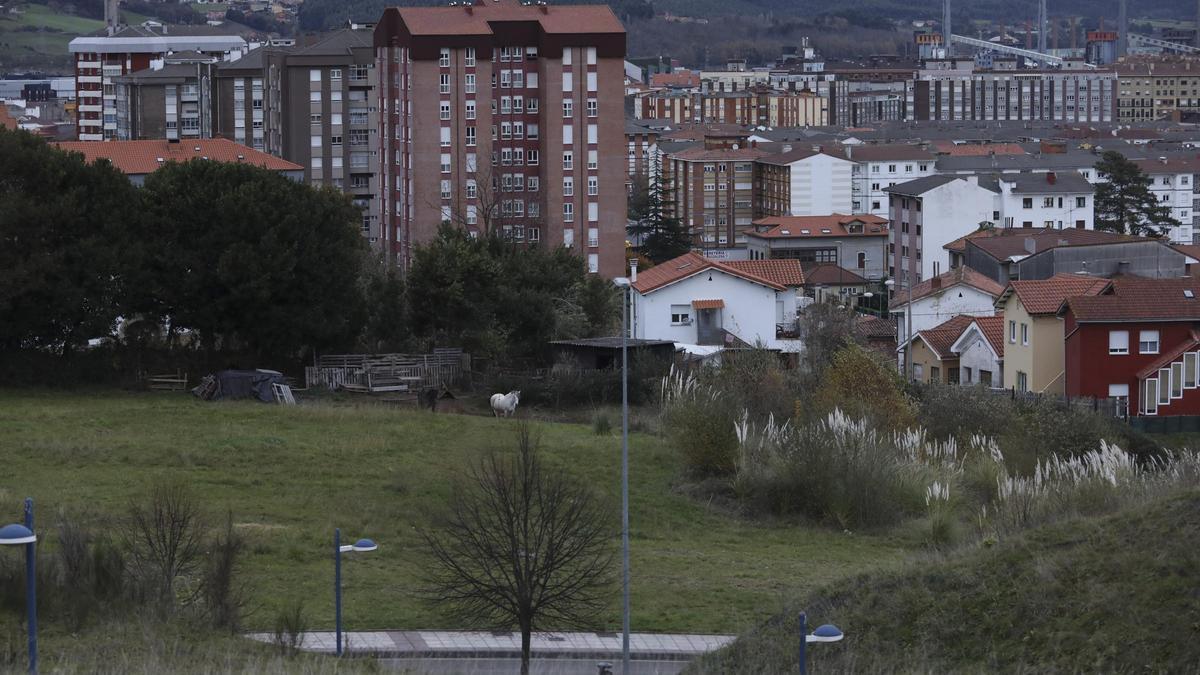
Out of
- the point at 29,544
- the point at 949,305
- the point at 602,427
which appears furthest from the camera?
the point at 949,305

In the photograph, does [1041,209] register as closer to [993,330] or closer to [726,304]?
[726,304]

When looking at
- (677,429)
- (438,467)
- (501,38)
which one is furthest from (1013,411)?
(501,38)

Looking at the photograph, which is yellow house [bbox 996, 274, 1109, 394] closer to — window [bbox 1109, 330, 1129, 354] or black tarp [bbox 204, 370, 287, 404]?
window [bbox 1109, 330, 1129, 354]

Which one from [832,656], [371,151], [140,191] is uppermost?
[371,151]

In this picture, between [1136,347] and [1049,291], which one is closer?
[1136,347]

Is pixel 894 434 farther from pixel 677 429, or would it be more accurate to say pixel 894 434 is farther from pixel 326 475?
pixel 326 475

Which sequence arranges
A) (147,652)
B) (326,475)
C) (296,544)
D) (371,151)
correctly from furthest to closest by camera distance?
(371,151), (326,475), (296,544), (147,652)

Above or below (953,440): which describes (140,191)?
above

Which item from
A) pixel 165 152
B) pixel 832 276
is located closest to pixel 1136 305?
pixel 832 276

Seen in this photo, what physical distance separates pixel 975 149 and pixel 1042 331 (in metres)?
64.3

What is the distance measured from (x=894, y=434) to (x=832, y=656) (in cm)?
1283

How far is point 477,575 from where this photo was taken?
1631 centimetres

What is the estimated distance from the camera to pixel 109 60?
110062 millimetres

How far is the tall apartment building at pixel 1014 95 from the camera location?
158750 mm
